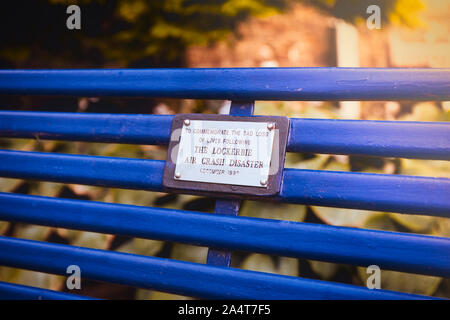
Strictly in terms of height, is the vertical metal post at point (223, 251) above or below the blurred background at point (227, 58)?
below

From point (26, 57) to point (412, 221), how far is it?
2130 mm

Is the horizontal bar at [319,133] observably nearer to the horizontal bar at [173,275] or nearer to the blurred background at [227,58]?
the blurred background at [227,58]

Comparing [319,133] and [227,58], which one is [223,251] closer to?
[319,133]

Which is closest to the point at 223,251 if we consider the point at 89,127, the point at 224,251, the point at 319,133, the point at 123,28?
the point at 224,251

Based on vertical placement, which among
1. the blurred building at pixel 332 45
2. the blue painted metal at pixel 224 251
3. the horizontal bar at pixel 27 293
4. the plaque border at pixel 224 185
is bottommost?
the horizontal bar at pixel 27 293

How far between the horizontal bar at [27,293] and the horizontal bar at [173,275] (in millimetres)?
79

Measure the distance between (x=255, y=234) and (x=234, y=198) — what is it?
0.14m

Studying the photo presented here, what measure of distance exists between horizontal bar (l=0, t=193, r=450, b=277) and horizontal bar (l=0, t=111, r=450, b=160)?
252 millimetres

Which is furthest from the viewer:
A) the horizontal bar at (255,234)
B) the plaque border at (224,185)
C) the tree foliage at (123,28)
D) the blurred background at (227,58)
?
the tree foliage at (123,28)

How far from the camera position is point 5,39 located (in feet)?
7.43

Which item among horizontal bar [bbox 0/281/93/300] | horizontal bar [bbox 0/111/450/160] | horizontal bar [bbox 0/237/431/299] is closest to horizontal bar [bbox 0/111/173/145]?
horizontal bar [bbox 0/111/450/160]

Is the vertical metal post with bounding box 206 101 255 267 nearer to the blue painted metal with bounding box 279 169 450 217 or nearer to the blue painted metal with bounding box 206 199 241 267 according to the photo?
the blue painted metal with bounding box 206 199 241 267

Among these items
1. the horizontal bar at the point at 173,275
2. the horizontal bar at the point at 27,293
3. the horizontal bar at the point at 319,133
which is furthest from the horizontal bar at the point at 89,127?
the horizontal bar at the point at 27,293

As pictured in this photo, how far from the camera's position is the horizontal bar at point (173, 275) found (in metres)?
1.24
